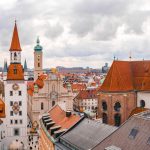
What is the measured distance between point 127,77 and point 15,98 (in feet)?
76.3

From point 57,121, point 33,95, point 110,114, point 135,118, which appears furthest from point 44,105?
point 135,118

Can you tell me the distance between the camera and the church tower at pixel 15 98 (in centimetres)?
6844

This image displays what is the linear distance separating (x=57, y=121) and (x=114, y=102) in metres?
12.0

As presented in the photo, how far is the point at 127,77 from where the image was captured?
58.7 meters

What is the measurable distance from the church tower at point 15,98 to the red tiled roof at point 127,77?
1844 centimetres

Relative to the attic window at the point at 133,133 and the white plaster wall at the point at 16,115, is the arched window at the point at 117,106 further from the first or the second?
the attic window at the point at 133,133

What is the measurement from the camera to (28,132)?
72.1 metres

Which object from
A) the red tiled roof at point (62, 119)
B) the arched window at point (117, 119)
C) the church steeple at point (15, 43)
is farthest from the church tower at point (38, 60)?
the arched window at point (117, 119)

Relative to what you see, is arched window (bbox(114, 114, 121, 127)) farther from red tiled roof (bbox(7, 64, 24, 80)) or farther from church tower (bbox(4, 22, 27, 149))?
red tiled roof (bbox(7, 64, 24, 80))

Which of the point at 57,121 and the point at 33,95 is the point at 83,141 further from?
the point at 33,95

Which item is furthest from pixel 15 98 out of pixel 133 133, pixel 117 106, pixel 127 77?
pixel 133 133

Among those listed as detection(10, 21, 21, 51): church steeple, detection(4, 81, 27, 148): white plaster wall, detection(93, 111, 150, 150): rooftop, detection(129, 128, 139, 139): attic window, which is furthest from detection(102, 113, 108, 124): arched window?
detection(129, 128, 139, 139): attic window

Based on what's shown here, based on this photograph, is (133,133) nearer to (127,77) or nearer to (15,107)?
(127,77)

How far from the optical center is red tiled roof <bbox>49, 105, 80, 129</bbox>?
44.0m
